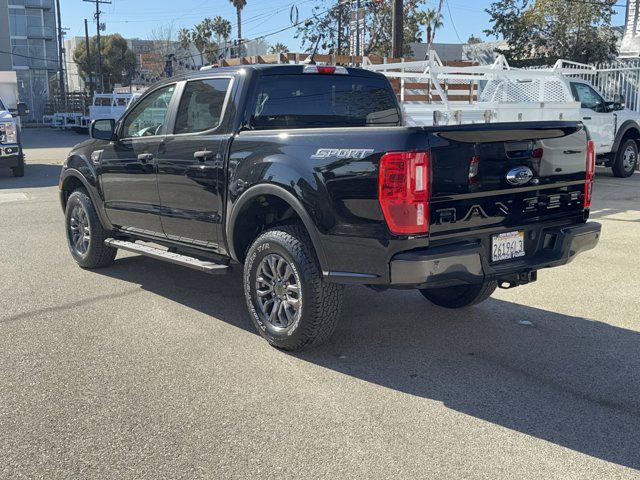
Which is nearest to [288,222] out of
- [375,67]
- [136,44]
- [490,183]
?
[490,183]

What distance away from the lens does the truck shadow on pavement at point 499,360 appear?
3729 mm

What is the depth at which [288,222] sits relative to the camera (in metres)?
4.88

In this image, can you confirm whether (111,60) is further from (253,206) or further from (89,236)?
(253,206)

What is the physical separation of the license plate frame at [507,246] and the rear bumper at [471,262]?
0.12ft

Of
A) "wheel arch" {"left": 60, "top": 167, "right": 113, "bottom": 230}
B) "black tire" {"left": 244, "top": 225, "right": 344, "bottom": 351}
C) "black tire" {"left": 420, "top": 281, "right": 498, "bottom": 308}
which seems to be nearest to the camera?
"black tire" {"left": 244, "top": 225, "right": 344, "bottom": 351}

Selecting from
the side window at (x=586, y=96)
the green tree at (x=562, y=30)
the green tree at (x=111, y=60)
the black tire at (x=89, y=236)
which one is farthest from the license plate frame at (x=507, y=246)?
the green tree at (x=111, y=60)

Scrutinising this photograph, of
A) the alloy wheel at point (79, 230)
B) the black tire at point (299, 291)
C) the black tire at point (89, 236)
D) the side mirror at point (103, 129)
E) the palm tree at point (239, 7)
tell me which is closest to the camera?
the black tire at point (299, 291)

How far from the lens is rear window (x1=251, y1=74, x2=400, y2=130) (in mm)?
5277

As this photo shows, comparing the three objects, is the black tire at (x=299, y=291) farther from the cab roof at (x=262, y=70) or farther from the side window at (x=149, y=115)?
the side window at (x=149, y=115)

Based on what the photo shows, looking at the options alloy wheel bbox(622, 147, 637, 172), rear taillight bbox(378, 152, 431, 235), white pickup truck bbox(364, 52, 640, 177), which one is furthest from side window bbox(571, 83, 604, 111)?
rear taillight bbox(378, 152, 431, 235)

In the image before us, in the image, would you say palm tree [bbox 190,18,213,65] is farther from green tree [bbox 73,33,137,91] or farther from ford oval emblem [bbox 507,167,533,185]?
ford oval emblem [bbox 507,167,533,185]

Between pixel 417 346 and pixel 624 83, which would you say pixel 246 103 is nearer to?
pixel 417 346

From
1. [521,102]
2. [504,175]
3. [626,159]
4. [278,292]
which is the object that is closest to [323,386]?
[278,292]

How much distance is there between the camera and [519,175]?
14.4ft
